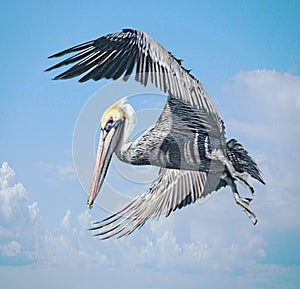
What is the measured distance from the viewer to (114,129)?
623cm

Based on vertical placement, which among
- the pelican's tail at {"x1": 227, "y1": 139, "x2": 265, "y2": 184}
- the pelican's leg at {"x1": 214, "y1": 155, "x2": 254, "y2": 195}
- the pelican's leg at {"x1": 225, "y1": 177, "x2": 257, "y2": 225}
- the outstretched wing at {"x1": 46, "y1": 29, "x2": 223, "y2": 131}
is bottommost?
the pelican's leg at {"x1": 225, "y1": 177, "x2": 257, "y2": 225}

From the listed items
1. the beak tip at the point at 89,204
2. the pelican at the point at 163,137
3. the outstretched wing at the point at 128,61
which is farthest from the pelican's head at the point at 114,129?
the outstretched wing at the point at 128,61

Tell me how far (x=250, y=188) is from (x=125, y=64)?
1.55 metres

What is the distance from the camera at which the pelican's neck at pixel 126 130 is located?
6.25 metres

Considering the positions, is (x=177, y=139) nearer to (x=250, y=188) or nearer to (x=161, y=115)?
(x=161, y=115)

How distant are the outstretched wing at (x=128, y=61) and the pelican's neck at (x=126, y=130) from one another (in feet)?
3.23

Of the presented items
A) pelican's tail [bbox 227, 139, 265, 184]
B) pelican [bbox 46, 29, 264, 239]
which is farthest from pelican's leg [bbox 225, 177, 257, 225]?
pelican's tail [bbox 227, 139, 265, 184]

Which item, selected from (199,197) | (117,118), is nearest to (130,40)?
(117,118)

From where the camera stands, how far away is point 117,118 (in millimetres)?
6250

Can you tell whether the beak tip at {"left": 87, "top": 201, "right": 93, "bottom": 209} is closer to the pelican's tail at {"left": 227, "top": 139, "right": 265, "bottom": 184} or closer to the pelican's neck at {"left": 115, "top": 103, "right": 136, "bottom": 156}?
the pelican's neck at {"left": 115, "top": 103, "right": 136, "bottom": 156}

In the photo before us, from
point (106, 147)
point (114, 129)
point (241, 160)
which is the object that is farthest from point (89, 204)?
point (241, 160)

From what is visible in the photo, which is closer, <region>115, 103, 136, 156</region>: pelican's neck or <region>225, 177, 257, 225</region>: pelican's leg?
<region>225, 177, 257, 225</region>: pelican's leg

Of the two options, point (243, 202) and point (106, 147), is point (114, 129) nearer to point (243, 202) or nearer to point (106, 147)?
point (106, 147)

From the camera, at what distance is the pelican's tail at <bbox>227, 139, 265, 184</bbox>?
6246 mm
